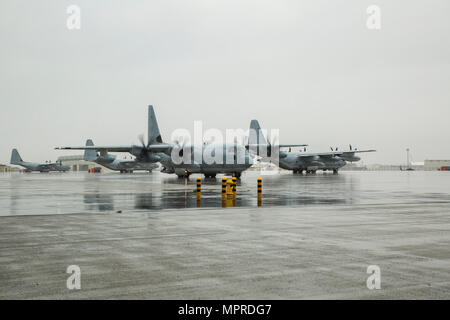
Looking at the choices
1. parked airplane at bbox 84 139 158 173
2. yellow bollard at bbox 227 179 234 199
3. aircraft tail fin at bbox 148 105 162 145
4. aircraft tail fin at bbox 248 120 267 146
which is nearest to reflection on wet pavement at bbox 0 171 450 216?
yellow bollard at bbox 227 179 234 199

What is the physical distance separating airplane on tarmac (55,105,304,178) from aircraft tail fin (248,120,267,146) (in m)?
20.6

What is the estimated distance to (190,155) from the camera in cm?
4438

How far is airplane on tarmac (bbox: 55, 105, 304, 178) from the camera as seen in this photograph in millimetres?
41344

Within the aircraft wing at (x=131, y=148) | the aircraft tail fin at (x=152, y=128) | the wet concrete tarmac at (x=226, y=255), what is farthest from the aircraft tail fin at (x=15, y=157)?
the wet concrete tarmac at (x=226, y=255)

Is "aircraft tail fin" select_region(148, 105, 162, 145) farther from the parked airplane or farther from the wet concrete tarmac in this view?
the wet concrete tarmac

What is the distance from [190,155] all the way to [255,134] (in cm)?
2662

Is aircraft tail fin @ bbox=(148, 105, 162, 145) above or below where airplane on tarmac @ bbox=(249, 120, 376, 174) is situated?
above

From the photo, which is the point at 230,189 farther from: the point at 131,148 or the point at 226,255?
the point at 131,148

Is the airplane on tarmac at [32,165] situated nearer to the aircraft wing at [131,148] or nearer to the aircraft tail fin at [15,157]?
the aircraft tail fin at [15,157]

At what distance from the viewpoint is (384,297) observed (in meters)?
5.16

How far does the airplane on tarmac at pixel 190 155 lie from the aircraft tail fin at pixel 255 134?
20.6 metres

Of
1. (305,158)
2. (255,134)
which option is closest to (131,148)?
(255,134)
